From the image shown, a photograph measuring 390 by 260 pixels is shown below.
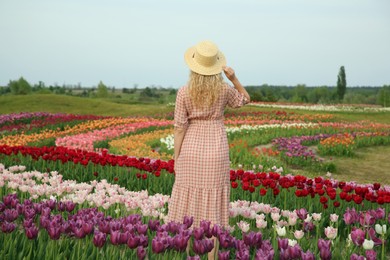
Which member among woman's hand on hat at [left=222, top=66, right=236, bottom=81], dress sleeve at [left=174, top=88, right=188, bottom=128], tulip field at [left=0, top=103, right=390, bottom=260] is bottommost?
tulip field at [left=0, top=103, right=390, bottom=260]

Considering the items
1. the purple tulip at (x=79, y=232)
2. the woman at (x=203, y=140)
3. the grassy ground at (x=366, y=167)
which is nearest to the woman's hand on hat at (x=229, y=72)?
the woman at (x=203, y=140)

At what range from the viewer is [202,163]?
4.64 metres

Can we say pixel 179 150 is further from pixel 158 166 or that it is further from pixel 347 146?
pixel 347 146

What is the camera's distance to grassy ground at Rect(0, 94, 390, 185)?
12080 millimetres

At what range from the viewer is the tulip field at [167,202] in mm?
3518

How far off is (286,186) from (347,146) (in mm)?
8154

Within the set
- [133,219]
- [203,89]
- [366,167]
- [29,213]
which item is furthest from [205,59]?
[366,167]

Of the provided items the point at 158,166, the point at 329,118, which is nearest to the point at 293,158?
the point at 158,166

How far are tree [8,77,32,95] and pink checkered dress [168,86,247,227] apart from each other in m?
52.4

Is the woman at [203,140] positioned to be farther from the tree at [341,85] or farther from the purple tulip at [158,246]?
the tree at [341,85]

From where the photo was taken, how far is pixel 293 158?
12.4 meters

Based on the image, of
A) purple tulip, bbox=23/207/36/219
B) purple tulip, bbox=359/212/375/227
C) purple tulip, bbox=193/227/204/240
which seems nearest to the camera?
purple tulip, bbox=193/227/204/240

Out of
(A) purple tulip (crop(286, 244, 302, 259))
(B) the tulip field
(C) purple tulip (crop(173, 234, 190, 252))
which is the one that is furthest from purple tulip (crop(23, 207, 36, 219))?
(A) purple tulip (crop(286, 244, 302, 259))

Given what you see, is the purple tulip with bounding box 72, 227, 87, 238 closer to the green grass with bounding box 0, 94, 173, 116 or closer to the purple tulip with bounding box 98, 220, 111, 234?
Result: the purple tulip with bounding box 98, 220, 111, 234
